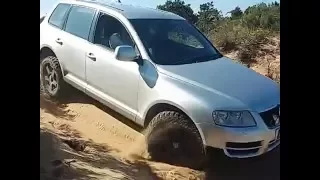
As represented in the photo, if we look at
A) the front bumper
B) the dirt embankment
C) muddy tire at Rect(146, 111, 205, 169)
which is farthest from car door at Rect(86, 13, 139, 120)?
the dirt embankment

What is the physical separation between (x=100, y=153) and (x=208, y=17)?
0.74m

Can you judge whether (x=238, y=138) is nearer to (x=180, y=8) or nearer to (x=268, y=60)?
(x=268, y=60)

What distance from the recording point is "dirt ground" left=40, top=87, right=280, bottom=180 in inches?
76.4

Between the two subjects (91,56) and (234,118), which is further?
(91,56)

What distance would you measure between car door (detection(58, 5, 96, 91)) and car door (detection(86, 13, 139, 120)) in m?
0.03

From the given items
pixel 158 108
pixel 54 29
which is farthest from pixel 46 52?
pixel 158 108

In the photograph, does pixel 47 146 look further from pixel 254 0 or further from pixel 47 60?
pixel 254 0

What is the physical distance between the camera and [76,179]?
1941 mm

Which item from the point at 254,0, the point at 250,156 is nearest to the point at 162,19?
the point at 254,0

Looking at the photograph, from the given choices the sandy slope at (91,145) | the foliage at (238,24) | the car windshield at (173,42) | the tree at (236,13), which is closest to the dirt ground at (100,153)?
the sandy slope at (91,145)

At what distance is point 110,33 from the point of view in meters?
2.02

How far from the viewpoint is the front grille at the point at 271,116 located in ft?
6.34

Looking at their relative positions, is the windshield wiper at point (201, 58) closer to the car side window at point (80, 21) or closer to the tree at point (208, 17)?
the tree at point (208, 17)

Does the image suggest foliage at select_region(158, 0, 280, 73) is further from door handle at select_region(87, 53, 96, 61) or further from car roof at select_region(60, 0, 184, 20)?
door handle at select_region(87, 53, 96, 61)
